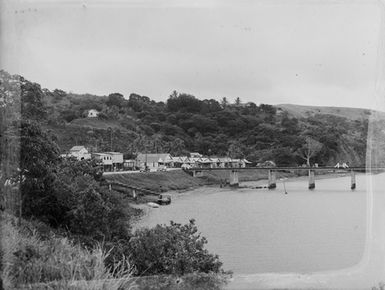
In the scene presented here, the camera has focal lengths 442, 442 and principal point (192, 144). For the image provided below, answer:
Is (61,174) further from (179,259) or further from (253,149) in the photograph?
(253,149)

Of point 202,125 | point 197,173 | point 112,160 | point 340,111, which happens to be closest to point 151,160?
point 197,173

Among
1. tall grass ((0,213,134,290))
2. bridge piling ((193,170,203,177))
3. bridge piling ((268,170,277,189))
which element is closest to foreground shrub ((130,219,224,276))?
tall grass ((0,213,134,290))

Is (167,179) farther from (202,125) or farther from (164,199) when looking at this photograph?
(202,125)

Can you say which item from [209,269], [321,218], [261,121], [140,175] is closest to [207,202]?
[140,175]

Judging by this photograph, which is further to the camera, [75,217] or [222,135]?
[222,135]

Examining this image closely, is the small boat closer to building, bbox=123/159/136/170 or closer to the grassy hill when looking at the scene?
building, bbox=123/159/136/170

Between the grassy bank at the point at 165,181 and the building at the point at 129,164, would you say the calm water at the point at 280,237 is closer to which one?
the building at the point at 129,164

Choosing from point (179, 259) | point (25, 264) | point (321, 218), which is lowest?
point (321, 218)
